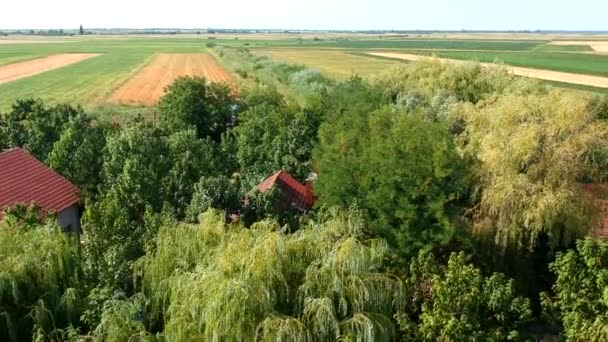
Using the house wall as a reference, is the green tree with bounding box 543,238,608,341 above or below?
above

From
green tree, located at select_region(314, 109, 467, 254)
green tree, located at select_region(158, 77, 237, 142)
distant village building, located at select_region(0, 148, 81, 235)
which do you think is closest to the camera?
green tree, located at select_region(314, 109, 467, 254)

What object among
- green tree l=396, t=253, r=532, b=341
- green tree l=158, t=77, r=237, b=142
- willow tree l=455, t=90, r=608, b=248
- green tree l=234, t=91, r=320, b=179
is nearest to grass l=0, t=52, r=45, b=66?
green tree l=158, t=77, r=237, b=142

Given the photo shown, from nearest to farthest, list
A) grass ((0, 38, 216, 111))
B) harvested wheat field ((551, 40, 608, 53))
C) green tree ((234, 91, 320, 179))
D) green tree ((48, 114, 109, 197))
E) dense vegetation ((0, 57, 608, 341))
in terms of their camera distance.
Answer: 1. dense vegetation ((0, 57, 608, 341))
2. green tree ((48, 114, 109, 197))
3. green tree ((234, 91, 320, 179))
4. grass ((0, 38, 216, 111))
5. harvested wheat field ((551, 40, 608, 53))

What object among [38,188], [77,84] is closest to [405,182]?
[38,188]

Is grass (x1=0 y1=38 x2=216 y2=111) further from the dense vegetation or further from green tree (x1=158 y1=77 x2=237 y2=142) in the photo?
the dense vegetation

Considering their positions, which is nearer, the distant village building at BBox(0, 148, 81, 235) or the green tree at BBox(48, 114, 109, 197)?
the distant village building at BBox(0, 148, 81, 235)

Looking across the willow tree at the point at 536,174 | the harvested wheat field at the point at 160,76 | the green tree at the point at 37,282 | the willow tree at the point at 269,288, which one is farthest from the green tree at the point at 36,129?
the harvested wheat field at the point at 160,76

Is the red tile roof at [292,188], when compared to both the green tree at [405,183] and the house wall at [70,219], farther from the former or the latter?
the house wall at [70,219]
